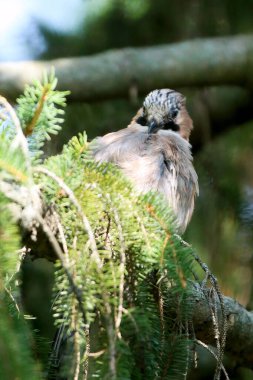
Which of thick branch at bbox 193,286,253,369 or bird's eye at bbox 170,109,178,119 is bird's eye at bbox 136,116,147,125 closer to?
bird's eye at bbox 170,109,178,119

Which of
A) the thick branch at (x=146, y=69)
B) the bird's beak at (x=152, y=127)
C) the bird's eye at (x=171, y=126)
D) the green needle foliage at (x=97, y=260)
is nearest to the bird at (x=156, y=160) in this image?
the bird's beak at (x=152, y=127)

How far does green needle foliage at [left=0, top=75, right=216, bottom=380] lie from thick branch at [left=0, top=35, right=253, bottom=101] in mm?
2291

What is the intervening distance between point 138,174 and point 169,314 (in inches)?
39.8

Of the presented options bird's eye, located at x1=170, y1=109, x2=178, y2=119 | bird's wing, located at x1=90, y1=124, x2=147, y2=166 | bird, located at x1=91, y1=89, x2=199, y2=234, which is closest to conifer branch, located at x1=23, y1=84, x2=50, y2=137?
bird, located at x1=91, y1=89, x2=199, y2=234

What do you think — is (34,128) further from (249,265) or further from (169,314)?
(249,265)

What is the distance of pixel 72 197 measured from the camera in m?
1.65

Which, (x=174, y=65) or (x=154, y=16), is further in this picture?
(x=154, y=16)

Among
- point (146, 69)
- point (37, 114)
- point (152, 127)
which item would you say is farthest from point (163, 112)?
point (37, 114)

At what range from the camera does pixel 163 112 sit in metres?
3.95

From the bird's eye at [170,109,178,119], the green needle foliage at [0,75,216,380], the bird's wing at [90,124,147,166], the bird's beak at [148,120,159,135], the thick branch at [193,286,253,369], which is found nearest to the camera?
the green needle foliage at [0,75,216,380]

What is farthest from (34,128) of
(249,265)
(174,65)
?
(174,65)

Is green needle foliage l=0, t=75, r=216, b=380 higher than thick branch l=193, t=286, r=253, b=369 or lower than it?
lower

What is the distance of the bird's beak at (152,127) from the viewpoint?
366 centimetres

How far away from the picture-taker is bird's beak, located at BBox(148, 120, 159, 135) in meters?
3.66
